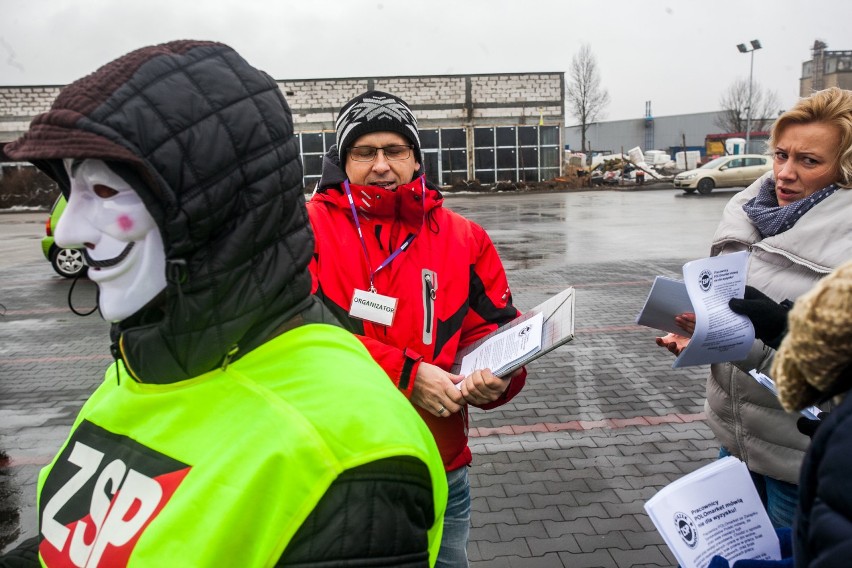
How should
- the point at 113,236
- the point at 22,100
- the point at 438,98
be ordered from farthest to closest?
the point at 438,98 < the point at 22,100 < the point at 113,236

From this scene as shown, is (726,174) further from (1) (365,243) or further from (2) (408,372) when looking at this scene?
(2) (408,372)

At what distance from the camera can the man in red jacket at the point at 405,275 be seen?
7.14 feet

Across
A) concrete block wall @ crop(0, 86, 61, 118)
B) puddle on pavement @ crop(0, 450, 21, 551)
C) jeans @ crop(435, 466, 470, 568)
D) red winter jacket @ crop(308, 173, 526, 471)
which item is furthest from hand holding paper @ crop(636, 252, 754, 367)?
concrete block wall @ crop(0, 86, 61, 118)

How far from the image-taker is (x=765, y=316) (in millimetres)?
2092

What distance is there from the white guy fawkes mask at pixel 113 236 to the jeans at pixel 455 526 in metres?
1.34

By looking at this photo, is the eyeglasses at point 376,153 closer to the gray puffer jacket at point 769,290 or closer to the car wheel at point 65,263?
the gray puffer jacket at point 769,290

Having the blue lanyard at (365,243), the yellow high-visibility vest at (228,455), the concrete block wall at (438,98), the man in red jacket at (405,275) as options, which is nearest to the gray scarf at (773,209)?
the man in red jacket at (405,275)

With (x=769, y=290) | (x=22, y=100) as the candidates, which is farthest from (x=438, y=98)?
(x=769, y=290)

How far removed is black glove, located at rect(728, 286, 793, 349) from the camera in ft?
6.87

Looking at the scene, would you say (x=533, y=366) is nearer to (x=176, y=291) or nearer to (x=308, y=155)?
(x=176, y=291)

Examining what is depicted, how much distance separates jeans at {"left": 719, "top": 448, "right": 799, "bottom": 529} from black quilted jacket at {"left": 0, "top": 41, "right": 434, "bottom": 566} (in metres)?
1.76

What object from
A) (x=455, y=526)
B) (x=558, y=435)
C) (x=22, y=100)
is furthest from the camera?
(x=22, y=100)

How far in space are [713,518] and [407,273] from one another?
1131 millimetres

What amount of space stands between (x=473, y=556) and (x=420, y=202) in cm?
202
